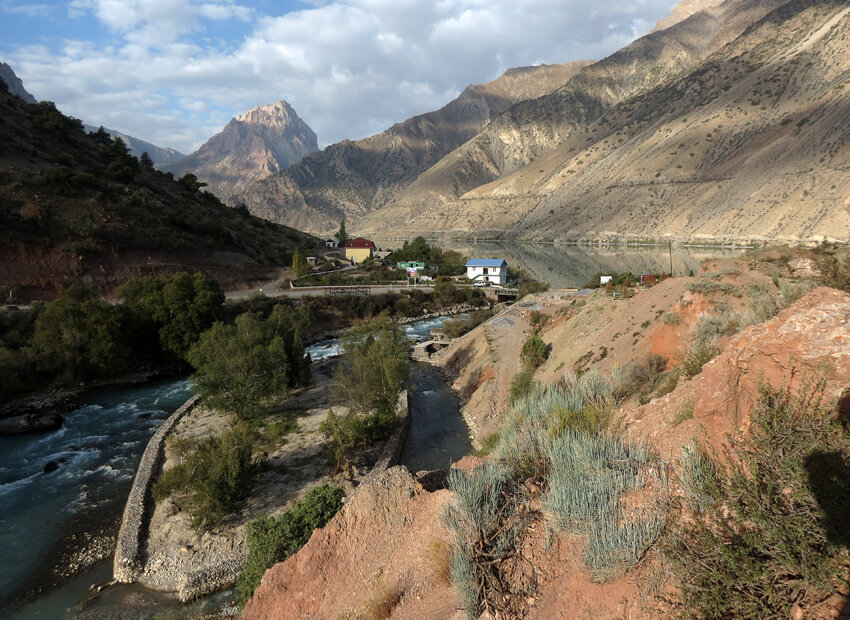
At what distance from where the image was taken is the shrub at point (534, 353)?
2861cm

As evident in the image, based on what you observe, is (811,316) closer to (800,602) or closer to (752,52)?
(800,602)

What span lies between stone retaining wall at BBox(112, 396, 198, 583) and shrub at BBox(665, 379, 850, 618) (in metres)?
17.2

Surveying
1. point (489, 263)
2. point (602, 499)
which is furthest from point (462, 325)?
point (602, 499)

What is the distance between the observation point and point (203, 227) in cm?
6300

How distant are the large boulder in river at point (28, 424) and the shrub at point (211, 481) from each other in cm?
1363

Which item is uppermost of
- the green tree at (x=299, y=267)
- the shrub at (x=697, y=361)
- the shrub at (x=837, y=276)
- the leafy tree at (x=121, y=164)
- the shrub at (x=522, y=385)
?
the leafy tree at (x=121, y=164)

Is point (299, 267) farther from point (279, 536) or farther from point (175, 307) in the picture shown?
point (279, 536)

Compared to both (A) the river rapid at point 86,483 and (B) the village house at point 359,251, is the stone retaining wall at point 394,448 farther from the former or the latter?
(B) the village house at point 359,251

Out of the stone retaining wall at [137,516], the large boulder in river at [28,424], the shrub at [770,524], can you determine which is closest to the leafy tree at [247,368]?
the stone retaining wall at [137,516]

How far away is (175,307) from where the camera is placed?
3638cm

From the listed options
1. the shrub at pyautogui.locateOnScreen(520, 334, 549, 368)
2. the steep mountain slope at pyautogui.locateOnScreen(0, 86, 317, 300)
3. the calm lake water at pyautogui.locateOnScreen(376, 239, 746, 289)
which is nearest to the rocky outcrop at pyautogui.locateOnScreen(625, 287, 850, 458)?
the shrub at pyautogui.locateOnScreen(520, 334, 549, 368)

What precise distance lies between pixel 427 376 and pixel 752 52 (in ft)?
648

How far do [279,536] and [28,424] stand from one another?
22908 millimetres

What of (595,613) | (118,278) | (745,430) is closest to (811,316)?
(745,430)
